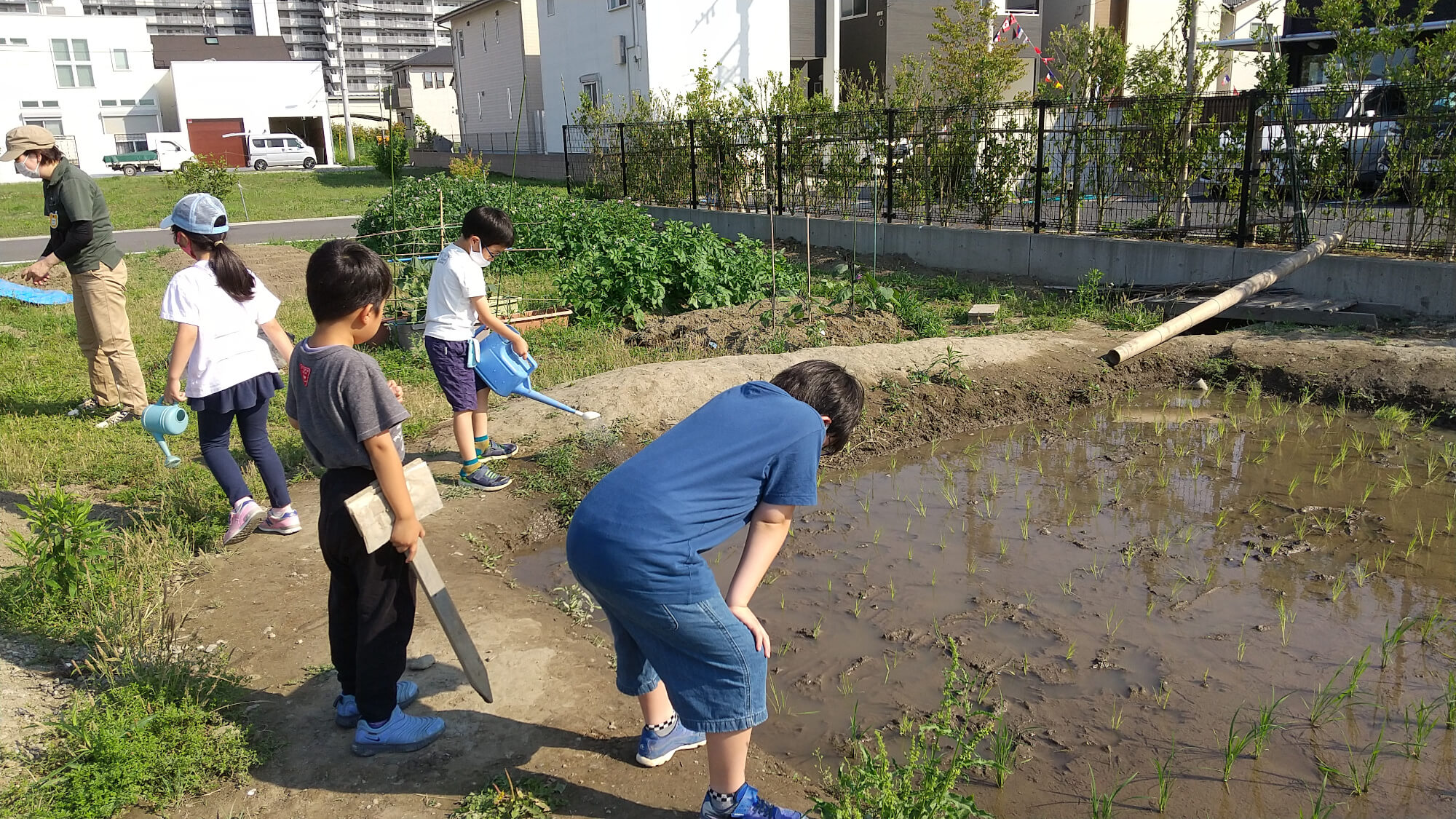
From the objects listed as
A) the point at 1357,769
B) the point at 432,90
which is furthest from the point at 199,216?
the point at 432,90

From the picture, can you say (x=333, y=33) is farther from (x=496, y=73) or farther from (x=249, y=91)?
(x=496, y=73)

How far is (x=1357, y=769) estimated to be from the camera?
3293 mm

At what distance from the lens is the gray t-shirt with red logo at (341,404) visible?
2.91 m

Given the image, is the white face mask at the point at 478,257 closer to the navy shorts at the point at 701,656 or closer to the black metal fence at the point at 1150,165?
the navy shorts at the point at 701,656

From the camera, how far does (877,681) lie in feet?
12.8

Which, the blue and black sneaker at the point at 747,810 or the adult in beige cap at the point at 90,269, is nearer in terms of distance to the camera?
the blue and black sneaker at the point at 747,810

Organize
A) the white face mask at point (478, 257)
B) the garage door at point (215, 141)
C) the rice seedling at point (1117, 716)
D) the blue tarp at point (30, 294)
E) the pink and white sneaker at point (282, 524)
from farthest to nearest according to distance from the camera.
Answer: the garage door at point (215, 141) → the blue tarp at point (30, 294) → the white face mask at point (478, 257) → the pink and white sneaker at point (282, 524) → the rice seedling at point (1117, 716)

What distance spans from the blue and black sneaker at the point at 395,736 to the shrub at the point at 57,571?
1.49 m

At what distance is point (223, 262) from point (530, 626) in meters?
2.32

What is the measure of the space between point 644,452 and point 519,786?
119cm

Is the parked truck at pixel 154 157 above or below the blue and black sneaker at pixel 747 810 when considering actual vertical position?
→ above

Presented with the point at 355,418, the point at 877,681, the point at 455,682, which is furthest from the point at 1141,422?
the point at 355,418

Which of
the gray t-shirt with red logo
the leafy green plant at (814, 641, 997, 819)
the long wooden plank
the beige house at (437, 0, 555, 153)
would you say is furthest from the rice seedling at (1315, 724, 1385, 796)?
the beige house at (437, 0, 555, 153)

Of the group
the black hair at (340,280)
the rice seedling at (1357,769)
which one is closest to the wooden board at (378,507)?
the black hair at (340,280)
